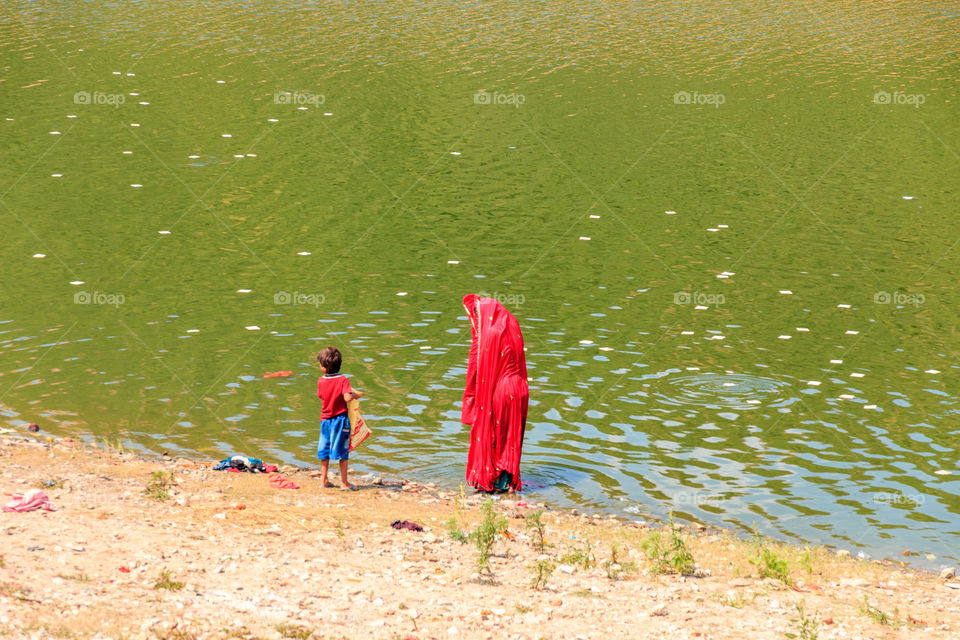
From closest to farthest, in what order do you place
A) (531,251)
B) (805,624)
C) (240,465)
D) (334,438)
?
(805,624)
(334,438)
(240,465)
(531,251)

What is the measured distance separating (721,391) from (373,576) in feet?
23.2

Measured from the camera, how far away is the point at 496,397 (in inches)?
456

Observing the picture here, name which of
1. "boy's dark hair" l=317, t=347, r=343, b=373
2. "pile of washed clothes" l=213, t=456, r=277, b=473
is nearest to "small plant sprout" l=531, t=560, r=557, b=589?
"boy's dark hair" l=317, t=347, r=343, b=373

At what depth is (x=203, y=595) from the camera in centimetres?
809

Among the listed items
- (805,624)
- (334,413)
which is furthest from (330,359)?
(805,624)

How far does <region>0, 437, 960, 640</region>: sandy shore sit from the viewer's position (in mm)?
7777

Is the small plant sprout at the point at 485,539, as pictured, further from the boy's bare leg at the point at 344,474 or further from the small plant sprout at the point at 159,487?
the small plant sprout at the point at 159,487

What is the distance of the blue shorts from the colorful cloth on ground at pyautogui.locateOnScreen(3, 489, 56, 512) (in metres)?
2.72

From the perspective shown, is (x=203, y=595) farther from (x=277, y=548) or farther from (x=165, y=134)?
(x=165, y=134)

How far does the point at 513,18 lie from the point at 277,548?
37.9m

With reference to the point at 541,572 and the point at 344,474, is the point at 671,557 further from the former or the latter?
the point at 344,474

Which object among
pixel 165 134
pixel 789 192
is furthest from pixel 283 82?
pixel 789 192

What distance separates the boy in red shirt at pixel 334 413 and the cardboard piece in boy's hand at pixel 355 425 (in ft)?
0.17

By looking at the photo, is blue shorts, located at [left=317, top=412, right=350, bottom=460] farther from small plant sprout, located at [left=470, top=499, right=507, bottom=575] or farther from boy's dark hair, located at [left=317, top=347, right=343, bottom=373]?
small plant sprout, located at [left=470, top=499, right=507, bottom=575]
